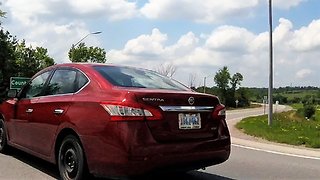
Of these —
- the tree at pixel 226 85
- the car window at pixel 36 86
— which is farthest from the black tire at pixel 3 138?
the tree at pixel 226 85

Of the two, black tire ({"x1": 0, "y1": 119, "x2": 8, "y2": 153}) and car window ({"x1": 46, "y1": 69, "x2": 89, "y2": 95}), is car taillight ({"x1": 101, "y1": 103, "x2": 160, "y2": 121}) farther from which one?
black tire ({"x1": 0, "y1": 119, "x2": 8, "y2": 153})

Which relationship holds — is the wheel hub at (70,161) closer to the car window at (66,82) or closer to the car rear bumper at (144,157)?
the car rear bumper at (144,157)

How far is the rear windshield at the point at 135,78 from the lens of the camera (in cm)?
589

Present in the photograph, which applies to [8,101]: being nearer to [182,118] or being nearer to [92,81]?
[92,81]

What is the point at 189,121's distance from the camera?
5.52m

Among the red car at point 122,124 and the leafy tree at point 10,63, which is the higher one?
the leafy tree at point 10,63

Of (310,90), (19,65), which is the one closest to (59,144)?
(19,65)

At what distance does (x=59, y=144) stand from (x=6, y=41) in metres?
40.9

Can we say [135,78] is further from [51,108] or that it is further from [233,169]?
[233,169]

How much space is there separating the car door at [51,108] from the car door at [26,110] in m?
0.15

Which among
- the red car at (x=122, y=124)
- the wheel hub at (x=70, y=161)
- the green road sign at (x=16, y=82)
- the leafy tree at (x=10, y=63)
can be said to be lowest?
the wheel hub at (x=70, y=161)

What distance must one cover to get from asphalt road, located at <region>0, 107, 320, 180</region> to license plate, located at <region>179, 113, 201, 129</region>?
4.26 ft

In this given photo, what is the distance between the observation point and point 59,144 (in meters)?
6.10

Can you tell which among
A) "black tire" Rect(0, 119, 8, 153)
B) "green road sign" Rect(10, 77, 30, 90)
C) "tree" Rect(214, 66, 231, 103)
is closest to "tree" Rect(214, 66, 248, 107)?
"tree" Rect(214, 66, 231, 103)
